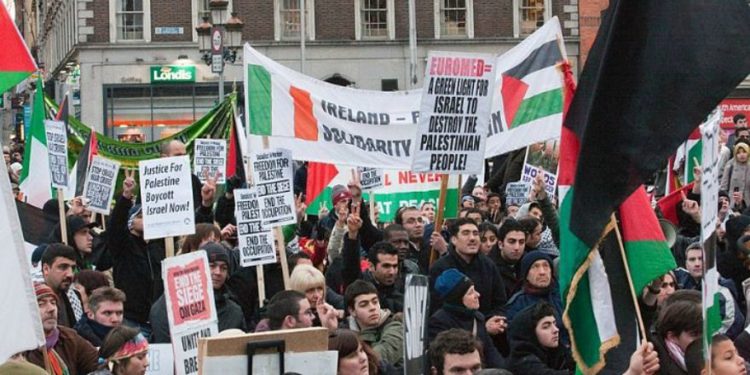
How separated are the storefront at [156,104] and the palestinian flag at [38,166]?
35615 mm

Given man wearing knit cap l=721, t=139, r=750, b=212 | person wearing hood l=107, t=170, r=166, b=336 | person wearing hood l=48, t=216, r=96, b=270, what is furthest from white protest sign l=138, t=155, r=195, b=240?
man wearing knit cap l=721, t=139, r=750, b=212

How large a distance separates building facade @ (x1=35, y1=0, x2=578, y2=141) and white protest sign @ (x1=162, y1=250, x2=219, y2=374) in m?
Result: 43.3

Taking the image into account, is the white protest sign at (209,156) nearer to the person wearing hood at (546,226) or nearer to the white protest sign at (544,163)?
the white protest sign at (544,163)

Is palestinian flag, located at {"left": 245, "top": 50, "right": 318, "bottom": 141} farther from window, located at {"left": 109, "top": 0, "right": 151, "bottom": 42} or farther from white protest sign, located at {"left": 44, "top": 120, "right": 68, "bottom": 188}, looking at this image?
window, located at {"left": 109, "top": 0, "right": 151, "bottom": 42}

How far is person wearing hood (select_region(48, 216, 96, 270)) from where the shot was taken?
1326 cm

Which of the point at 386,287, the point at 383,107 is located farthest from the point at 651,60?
the point at 383,107

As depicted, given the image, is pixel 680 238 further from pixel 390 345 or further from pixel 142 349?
pixel 142 349

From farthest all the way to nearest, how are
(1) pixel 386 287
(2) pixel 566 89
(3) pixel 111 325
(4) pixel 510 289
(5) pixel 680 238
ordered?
1. (5) pixel 680 238
2. (4) pixel 510 289
3. (1) pixel 386 287
4. (3) pixel 111 325
5. (2) pixel 566 89

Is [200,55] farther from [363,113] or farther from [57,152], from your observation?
[363,113]

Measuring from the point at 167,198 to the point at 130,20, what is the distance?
4286cm

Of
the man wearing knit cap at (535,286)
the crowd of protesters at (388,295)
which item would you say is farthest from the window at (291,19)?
the man wearing knit cap at (535,286)

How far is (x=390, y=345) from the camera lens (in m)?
9.90

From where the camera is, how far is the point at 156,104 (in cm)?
5353

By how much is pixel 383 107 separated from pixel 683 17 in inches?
298
